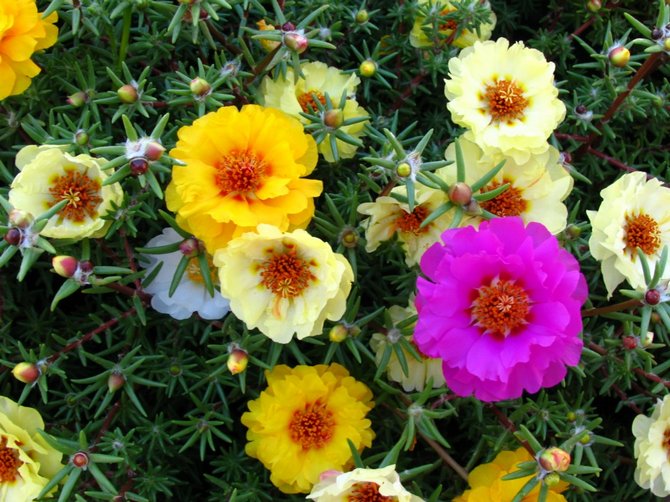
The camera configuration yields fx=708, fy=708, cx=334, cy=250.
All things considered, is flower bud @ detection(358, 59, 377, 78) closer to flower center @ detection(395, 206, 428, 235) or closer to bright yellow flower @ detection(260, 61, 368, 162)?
bright yellow flower @ detection(260, 61, 368, 162)

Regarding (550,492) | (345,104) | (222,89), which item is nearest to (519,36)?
(345,104)

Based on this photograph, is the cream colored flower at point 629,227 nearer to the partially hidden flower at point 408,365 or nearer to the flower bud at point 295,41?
the partially hidden flower at point 408,365

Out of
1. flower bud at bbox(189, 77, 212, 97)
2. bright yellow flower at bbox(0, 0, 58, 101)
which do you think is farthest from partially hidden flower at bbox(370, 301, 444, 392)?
bright yellow flower at bbox(0, 0, 58, 101)

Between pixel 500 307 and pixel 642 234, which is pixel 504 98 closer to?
pixel 642 234

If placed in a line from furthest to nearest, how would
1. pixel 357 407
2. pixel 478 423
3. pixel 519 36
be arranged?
pixel 519 36, pixel 478 423, pixel 357 407

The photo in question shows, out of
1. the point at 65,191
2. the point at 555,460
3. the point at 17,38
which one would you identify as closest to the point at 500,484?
the point at 555,460

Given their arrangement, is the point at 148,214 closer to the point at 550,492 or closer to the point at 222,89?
the point at 222,89

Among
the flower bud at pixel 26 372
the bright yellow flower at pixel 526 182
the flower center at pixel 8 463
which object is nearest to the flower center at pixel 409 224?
the bright yellow flower at pixel 526 182
